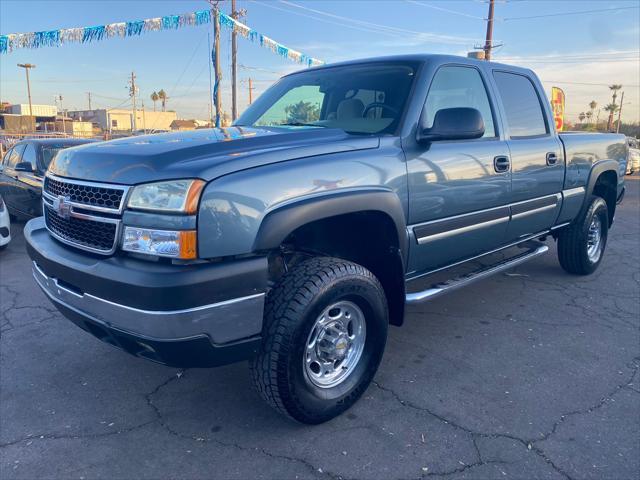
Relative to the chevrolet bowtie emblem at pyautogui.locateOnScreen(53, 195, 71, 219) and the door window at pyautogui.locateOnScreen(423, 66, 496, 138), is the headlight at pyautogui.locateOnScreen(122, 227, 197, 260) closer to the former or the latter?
the chevrolet bowtie emblem at pyautogui.locateOnScreen(53, 195, 71, 219)

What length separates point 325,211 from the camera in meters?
2.45

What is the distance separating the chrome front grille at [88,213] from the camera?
224 centimetres

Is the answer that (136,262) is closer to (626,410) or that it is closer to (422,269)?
(422,269)

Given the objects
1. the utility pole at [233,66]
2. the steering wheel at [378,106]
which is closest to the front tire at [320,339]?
the steering wheel at [378,106]

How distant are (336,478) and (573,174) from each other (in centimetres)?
365

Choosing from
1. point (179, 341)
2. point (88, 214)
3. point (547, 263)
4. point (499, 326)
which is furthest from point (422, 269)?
point (547, 263)

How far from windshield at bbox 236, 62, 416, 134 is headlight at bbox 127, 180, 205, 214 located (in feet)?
4.50

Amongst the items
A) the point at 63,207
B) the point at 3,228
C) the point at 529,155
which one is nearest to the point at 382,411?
the point at 63,207

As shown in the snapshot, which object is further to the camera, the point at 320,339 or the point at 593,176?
the point at 593,176

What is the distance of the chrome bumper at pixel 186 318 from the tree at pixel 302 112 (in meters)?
1.85

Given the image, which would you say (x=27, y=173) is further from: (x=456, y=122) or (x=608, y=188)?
(x=608, y=188)

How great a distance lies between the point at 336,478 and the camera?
2268 mm

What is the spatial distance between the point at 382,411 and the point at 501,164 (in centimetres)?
197

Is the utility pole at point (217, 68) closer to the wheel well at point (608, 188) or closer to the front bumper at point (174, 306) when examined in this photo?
the wheel well at point (608, 188)
